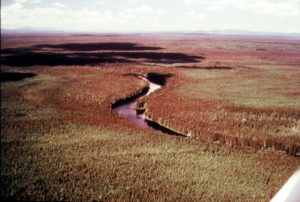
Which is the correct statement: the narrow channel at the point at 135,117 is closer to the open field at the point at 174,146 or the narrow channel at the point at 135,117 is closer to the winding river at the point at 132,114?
the winding river at the point at 132,114

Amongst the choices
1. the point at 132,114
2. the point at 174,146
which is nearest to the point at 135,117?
the point at 132,114

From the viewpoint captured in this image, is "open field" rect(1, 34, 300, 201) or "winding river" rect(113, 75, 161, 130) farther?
"winding river" rect(113, 75, 161, 130)

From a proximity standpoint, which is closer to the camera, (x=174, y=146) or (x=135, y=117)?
(x=174, y=146)

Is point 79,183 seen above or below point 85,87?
below

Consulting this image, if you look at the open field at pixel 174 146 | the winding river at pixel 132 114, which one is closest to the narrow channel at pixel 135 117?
the winding river at pixel 132 114

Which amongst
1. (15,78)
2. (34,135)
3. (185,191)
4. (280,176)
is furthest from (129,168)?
(15,78)

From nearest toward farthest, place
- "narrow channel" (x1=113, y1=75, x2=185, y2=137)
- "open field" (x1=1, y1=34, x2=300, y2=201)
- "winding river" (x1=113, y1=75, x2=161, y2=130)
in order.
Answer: "open field" (x1=1, y1=34, x2=300, y2=201), "narrow channel" (x1=113, y1=75, x2=185, y2=137), "winding river" (x1=113, y1=75, x2=161, y2=130)

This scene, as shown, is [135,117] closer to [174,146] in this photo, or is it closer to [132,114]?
[132,114]

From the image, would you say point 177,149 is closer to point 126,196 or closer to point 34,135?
point 126,196

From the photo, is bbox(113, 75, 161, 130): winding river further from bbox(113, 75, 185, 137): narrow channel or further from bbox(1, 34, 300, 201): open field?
bbox(1, 34, 300, 201): open field

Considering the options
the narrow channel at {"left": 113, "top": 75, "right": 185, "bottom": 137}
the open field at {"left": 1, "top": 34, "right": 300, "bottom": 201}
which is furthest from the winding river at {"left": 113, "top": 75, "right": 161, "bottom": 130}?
the open field at {"left": 1, "top": 34, "right": 300, "bottom": 201}

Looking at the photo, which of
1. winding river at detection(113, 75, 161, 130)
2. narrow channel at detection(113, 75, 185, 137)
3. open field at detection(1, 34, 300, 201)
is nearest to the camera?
open field at detection(1, 34, 300, 201)
